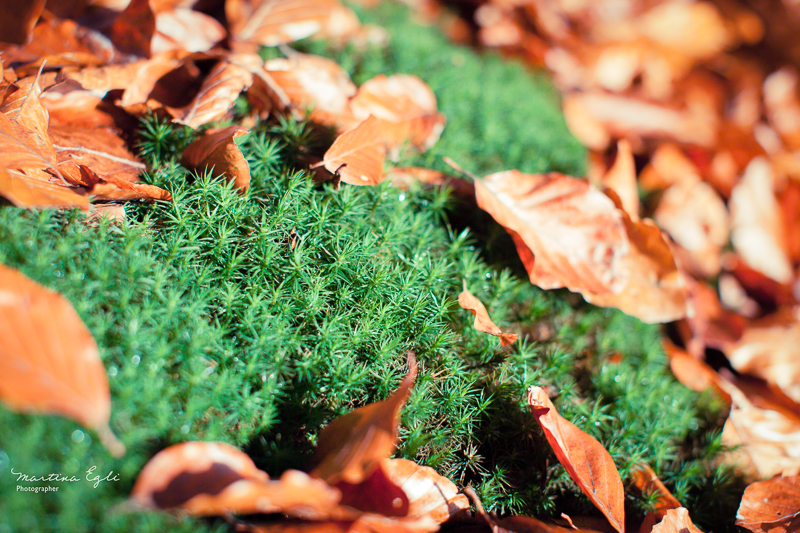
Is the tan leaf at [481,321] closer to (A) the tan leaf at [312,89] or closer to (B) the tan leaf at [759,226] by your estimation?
(A) the tan leaf at [312,89]

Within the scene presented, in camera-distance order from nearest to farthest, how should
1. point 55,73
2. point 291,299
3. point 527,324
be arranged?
point 291,299 < point 55,73 < point 527,324

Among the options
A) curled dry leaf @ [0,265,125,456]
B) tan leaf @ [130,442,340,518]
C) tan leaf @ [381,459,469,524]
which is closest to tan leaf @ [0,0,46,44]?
curled dry leaf @ [0,265,125,456]

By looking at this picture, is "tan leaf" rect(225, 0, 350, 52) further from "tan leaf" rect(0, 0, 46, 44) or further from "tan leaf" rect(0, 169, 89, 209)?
"tan leaf" rect(0, 169, 89, 209)

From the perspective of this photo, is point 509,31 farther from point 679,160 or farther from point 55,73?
point 55,73

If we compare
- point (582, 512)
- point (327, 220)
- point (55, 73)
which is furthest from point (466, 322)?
point (55, 73)

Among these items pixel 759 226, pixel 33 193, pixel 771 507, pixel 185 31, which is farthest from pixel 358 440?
pixel 759 226

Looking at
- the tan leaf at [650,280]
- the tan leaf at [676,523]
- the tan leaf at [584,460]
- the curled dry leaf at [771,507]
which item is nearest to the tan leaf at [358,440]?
the tan leaf at [584,460]
